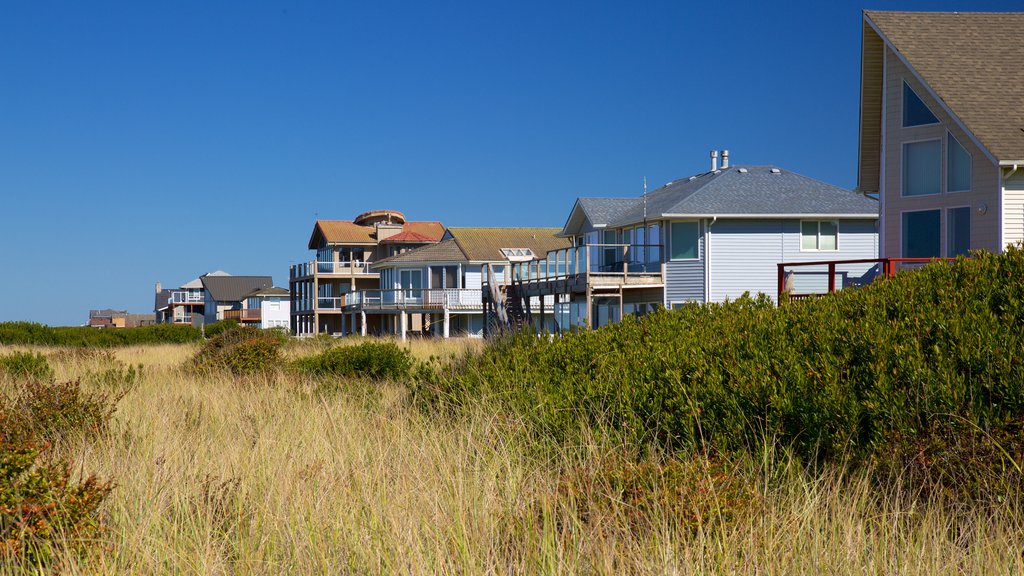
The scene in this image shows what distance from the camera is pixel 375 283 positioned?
240ft

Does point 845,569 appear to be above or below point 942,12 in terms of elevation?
below

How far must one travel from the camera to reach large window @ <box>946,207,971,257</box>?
2242cm

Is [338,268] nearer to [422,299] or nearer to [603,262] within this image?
[422,299]

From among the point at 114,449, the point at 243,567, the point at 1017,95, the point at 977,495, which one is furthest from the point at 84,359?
the point at 1017,95

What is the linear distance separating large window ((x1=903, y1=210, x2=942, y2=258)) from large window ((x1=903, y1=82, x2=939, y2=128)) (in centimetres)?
214

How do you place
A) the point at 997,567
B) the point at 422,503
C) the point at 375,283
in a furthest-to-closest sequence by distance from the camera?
the point at 375,283
the point at 422,503
the point at 997,567

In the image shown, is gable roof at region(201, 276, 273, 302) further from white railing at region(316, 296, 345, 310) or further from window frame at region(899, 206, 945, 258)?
window frame at region(899, 206, 945, 258)

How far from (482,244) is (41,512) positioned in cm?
5552

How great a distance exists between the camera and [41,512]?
5406mm

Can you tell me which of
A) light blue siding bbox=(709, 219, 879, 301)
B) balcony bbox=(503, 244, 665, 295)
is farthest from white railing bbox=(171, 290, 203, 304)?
light blue siding bbox=(709, 219, 879, 301)

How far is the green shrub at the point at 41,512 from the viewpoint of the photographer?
5.21 meters

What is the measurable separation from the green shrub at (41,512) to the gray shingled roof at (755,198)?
3108 cm

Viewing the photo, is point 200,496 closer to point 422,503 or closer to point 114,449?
point 422,503

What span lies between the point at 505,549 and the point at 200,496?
2.13 metres
